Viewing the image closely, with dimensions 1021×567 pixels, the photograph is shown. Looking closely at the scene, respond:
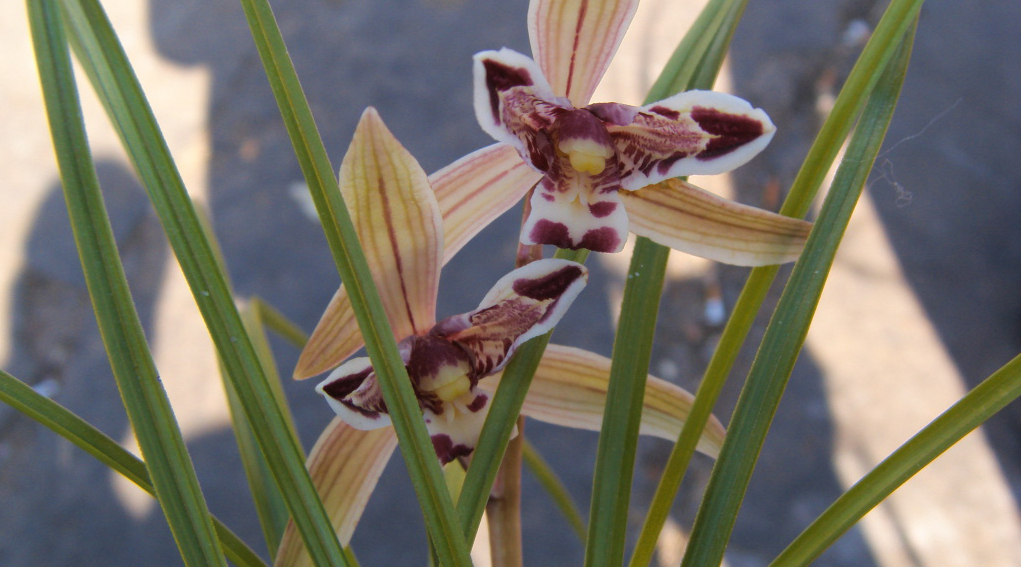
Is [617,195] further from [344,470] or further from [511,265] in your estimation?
[511,265]

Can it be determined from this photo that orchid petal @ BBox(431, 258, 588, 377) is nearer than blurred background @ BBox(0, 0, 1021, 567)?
Yes

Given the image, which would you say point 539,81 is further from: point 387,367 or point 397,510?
point 397,510

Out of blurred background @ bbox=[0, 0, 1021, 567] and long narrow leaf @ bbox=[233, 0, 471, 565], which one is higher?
blurred background @ bbox=[0, 0, 1021, 567]

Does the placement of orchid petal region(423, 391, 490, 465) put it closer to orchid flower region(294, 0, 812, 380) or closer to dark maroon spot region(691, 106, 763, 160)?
orchid flower region(294, 0, 812, 380)

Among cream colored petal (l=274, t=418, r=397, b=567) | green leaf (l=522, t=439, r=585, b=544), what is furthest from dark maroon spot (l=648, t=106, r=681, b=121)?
green leaf (l=522, t=439, r=585, b=544)

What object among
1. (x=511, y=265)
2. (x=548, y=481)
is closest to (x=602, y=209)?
(x=548, y=481)

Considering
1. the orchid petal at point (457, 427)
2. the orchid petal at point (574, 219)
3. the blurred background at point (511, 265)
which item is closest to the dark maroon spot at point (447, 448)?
the orchid petal at point (457, 427)

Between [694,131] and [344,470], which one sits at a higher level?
[694,131]
